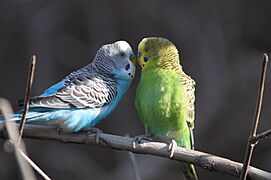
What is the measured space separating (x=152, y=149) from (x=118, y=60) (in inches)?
41.8

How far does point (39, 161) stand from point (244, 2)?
271 cm

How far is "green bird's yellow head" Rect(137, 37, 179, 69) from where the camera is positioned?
11.3ft

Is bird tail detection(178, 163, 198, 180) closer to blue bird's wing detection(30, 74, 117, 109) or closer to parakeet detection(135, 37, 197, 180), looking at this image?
parakeet detection(135, 37, 197, 180)

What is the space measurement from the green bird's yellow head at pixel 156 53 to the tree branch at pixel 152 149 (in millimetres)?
569

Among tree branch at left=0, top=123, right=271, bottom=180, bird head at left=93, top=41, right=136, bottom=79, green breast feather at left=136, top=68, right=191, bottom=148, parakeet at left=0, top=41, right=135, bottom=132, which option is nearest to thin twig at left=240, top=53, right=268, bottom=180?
tree branch at left=0, top=123, right=271, bottom=180

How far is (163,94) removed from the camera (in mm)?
3422

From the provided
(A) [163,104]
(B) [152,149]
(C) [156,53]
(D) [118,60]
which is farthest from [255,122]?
(D) [118,60]

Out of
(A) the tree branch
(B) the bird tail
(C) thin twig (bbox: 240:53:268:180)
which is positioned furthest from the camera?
(B) the bird tail

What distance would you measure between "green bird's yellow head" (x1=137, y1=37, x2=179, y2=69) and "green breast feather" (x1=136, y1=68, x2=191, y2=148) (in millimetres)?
43

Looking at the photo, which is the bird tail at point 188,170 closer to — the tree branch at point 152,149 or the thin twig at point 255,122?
the tree branch at point 152,149

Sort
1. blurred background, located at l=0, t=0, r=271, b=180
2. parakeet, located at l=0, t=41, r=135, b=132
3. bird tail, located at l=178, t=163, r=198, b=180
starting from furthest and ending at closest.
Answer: blurred background, located at l=0, t=0, r=271, b=180
bird tail, located at l=178, t=163, r=198, b=180
parakeet, located at l=0, t=41, r=135, b=132

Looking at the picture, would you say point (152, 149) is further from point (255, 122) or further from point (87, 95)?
point (255, 122)

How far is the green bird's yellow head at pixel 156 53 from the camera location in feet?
11.3

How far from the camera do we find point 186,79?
140 inches
